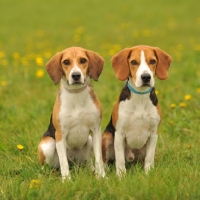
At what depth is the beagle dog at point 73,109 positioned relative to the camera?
198 inches

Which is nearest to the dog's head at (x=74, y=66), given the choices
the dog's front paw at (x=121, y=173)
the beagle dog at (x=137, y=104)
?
the beagle dog at (x=137, y=104)

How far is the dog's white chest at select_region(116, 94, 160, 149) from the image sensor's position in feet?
16.8

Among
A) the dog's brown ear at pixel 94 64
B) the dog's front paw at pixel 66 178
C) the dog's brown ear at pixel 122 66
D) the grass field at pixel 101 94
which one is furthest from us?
the dog's brown ear at pixel 94 64

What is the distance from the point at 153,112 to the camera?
513 cm

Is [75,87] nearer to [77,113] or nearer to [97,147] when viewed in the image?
[77,113]

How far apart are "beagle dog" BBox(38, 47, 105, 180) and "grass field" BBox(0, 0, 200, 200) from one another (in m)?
0.22

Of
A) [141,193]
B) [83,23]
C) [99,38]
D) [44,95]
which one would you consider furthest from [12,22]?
[141,193]

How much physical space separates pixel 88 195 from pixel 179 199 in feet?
2.70

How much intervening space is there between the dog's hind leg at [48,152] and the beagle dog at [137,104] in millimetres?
620

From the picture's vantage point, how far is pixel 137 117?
5.13 metres

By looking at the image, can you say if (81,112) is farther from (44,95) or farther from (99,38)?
(99,38)

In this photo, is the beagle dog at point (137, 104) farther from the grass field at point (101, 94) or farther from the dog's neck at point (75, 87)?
the dog's neck at point (75, 87)

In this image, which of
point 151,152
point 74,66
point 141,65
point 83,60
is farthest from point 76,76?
point 151,152

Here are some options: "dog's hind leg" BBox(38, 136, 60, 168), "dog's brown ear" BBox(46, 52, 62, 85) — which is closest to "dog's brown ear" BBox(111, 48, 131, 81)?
"dog's brown ear" BBox(46, 52, 62, 85)
